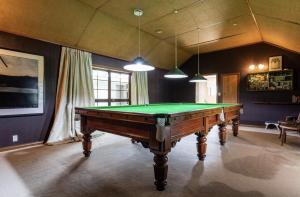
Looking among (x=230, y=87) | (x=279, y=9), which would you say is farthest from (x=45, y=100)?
(x=230, y=87)

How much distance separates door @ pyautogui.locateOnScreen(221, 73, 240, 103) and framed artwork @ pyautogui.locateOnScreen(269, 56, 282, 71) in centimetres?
101

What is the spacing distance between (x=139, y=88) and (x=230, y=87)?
334 centimetres

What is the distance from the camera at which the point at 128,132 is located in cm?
239

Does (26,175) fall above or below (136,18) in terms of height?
below

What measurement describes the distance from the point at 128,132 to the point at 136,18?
114 inches

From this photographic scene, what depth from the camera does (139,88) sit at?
244 inches

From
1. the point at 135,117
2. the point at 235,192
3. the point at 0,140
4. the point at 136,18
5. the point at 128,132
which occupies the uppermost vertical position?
the point at 136,18

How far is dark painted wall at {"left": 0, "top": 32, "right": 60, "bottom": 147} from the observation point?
11.4 ft

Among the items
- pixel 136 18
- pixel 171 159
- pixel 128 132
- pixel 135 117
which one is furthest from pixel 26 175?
pixel 136 18

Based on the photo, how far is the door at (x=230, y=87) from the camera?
20.9 feet

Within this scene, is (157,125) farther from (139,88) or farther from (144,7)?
(139,88)

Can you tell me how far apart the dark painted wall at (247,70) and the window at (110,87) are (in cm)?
287

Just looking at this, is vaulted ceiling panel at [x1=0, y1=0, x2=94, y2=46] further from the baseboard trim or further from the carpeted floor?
the carpeted floor

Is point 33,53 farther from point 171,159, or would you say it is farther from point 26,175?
point 171,159
